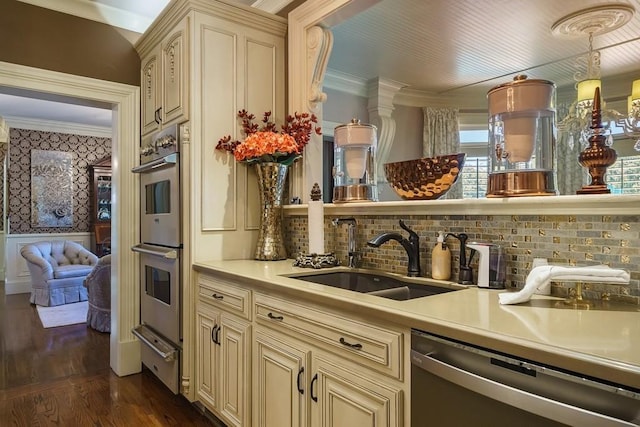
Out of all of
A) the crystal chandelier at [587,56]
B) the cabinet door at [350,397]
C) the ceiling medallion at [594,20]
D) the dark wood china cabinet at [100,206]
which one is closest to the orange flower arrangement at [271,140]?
the cabinet door at [350,397]

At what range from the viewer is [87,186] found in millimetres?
7156

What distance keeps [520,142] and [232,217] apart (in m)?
1.67

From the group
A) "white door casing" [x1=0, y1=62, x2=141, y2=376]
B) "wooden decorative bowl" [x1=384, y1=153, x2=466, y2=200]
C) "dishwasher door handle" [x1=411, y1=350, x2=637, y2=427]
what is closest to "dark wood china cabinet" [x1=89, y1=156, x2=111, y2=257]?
"white door casing" [x1=0, y1=62, x2=141, y2=376]

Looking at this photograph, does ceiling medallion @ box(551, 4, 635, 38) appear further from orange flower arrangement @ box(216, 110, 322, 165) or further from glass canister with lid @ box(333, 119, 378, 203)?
→ orange flower arrangement @ box(216, 110, 322, 165)

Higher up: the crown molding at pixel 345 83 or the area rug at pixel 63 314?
the crown molding at pixel 345 83

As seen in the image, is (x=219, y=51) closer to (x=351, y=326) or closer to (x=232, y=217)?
(x=232, y=217)

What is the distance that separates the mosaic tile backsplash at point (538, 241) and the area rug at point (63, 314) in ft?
13.5

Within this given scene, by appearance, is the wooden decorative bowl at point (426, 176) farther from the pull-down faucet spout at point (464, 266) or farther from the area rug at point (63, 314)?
the area rug at point (63, 314)

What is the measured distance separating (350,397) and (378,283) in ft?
2.15

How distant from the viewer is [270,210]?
2463mm

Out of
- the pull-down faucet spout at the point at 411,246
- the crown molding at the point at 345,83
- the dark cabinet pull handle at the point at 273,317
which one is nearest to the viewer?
the dark cabinet pull handle at the point at 273,317

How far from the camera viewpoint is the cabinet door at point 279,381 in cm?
154

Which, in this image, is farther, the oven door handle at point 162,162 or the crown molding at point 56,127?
the crown molding at point 56,127

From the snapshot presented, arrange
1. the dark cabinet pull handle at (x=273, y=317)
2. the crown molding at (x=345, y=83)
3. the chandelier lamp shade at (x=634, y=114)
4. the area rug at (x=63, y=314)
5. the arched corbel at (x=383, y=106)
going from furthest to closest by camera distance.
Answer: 1. the area rug at (x=63, y=314)
2. the crown molding at (x=345, y=83)
3. the arched corbel at (x=383, y=106)
4. the dark cabinet pull handle at (x=273, y=317)
5. the chandelier lamp shade at (x=634, y=114)
